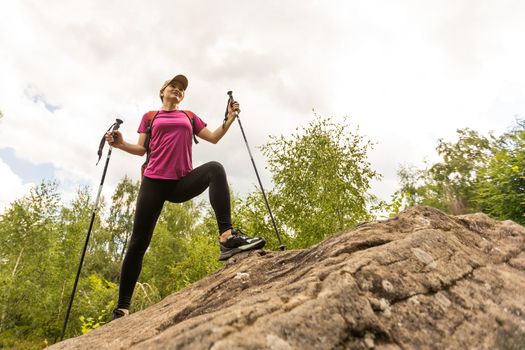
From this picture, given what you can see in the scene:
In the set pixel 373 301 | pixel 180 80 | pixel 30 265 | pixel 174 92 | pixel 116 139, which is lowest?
pixel 373 301

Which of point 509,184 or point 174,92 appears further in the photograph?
point 509,184

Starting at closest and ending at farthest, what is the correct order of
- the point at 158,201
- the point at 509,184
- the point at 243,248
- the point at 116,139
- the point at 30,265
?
the point at 243,248 < the point at 158,201 < the point at 116,139 < the point at 509,184 < the point at 30,265

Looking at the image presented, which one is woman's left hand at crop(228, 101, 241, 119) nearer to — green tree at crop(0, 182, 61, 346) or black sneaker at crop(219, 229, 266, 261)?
black sneaker at crop(219, 229, 266, 261)

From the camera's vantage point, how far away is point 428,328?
1978 mm

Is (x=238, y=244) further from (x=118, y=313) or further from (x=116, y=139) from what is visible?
(x=116, y=139)

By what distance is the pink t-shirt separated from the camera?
4.31m

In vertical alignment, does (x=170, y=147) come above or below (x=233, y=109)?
below

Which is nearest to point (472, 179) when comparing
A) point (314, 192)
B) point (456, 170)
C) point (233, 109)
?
point (456, 170)

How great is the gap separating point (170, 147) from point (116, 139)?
0.84 metres

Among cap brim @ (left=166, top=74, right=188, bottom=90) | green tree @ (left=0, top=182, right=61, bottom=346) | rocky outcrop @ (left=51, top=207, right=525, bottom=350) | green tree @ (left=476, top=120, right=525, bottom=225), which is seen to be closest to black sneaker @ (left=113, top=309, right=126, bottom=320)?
rocky outcrop @ (left=51, top=207, right=525, bottom=350)

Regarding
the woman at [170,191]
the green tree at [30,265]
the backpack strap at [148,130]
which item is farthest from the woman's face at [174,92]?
the green tree at [30,265]

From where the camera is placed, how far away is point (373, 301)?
2061 millimetres

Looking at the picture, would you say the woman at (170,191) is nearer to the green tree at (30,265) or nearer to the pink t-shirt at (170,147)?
the pink t-shirt at (170,147)

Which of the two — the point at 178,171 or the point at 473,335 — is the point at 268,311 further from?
the point at 178,171
